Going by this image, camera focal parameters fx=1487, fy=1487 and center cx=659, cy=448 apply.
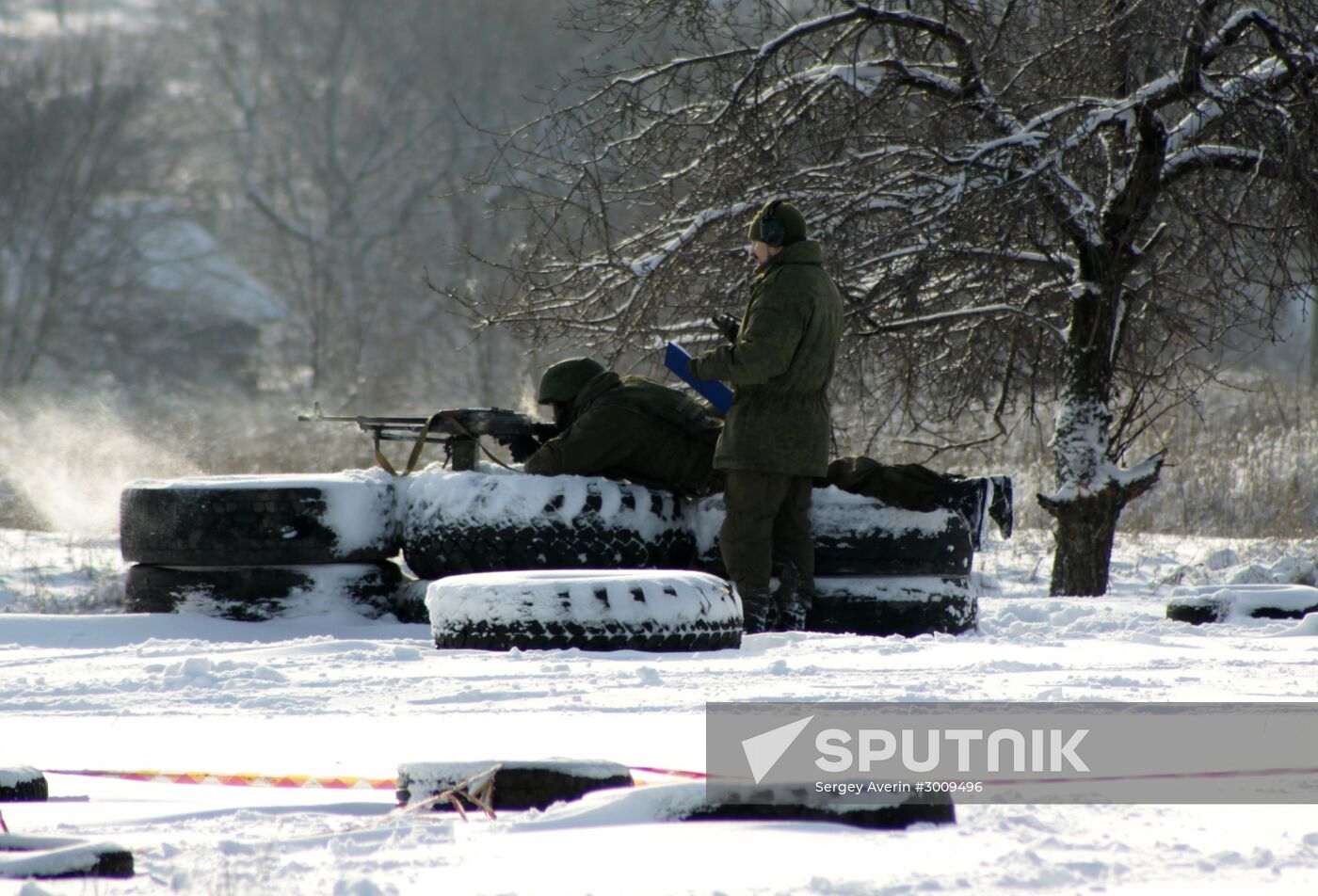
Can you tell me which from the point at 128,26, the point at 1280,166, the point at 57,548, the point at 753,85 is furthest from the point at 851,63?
the point at 128,26

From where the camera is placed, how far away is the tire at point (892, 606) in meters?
6.02

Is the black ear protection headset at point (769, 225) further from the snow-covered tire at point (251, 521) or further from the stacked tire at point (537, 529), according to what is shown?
the snow-covered tire at point (251, 521)

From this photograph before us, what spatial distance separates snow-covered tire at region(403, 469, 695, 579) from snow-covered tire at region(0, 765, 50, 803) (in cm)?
337

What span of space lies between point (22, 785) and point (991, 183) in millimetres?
5789

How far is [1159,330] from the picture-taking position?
9258 mm

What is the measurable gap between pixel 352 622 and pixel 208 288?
2928 centimetres

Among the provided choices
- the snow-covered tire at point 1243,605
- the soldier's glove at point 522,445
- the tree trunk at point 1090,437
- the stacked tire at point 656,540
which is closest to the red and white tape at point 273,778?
the stacked tire at point 656,540

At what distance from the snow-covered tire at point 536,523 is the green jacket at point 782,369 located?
0.58 m

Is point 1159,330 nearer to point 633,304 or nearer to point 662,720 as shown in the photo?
point 633,304

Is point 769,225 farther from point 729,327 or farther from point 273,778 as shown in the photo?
point 273,778

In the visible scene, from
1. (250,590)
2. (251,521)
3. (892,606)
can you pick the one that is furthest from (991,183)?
(250,590)

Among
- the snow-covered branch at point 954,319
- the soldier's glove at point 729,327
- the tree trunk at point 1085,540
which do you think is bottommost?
the tree trunk at point 1085,540

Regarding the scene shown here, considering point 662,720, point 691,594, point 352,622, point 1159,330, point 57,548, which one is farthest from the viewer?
point 57,548

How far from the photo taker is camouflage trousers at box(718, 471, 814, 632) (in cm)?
567
